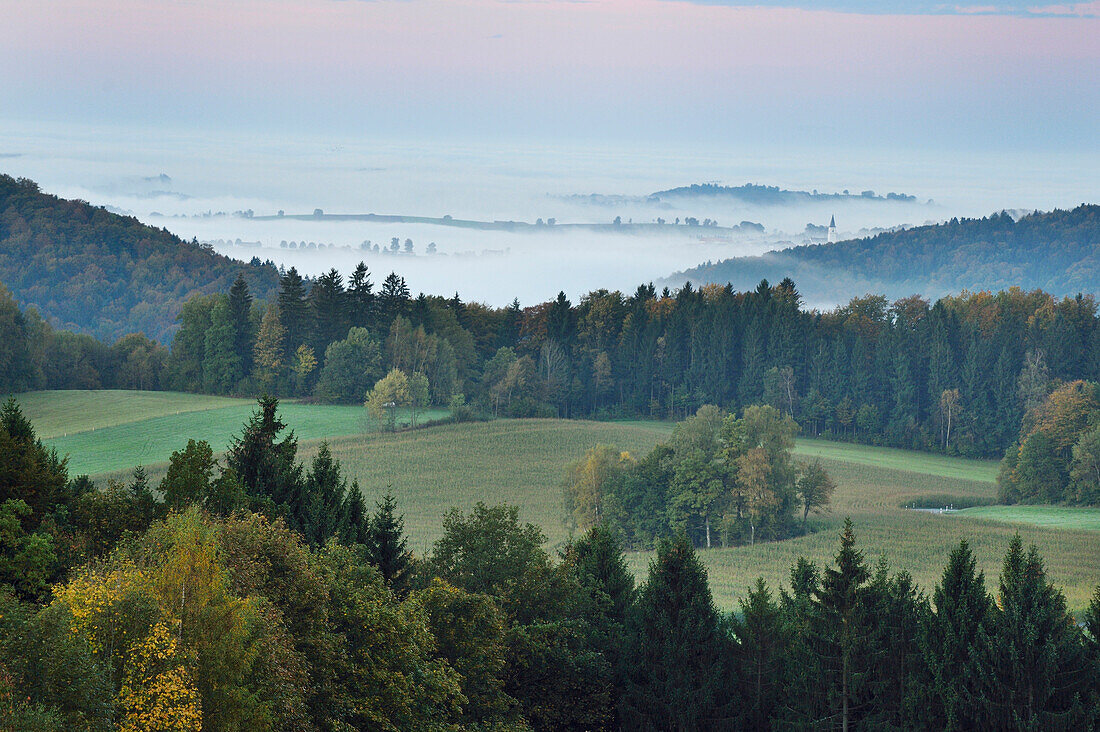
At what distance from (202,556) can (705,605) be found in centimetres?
2267

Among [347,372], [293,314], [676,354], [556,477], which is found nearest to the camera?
[556,477]

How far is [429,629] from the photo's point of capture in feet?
102

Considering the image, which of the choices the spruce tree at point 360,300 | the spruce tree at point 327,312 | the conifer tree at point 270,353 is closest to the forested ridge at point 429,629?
the conifer tree at point 270,353

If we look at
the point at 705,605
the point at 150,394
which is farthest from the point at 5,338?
the point at 705,605

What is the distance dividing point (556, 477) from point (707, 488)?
20.0 metres

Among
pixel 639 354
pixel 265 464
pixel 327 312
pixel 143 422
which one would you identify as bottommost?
pixel 143 422

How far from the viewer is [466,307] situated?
146250 millimetres

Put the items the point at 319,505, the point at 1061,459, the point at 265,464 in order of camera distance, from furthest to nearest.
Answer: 1. the point at 1061,459
2. the point at 265,464
3. the point at 319,505

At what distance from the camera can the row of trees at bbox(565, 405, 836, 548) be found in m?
87.2

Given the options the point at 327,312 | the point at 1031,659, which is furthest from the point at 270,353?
the point at 1031,659

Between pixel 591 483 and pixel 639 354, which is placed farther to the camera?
pixel 639 354

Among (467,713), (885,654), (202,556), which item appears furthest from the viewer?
(885,654)

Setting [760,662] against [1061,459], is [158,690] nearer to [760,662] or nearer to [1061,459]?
[760,662]

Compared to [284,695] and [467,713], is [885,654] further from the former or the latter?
[284,695]
